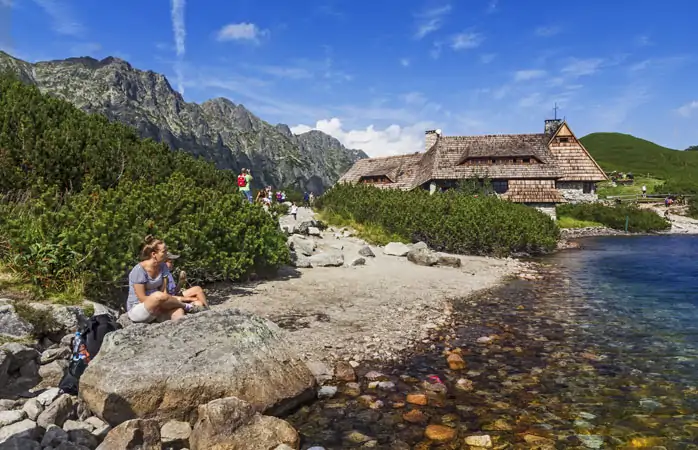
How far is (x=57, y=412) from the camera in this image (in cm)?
523

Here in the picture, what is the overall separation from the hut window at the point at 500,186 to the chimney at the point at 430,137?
8662mm

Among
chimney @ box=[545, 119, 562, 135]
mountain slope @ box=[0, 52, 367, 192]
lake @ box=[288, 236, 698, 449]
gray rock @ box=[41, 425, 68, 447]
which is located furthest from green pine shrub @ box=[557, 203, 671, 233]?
mountain slope @ box=[0, 52, 367, 192]

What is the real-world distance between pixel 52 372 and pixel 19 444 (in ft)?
8.28

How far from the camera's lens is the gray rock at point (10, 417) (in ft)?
16.2

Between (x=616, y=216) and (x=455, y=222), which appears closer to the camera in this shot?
(x=455, y=222)

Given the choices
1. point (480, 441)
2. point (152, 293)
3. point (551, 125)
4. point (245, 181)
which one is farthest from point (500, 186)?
point (480, 441)

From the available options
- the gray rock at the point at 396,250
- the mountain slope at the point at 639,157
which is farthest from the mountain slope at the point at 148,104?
the gray rock at the point at 396,250

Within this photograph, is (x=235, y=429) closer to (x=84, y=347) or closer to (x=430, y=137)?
(x=84, y=347)

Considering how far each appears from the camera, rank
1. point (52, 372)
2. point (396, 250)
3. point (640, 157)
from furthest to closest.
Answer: point (640, 157) < point (396, 250) < point (52, 372)

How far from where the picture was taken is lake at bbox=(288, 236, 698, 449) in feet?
19.2

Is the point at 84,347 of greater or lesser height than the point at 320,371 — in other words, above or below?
above

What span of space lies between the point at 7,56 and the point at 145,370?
182746 millimetres

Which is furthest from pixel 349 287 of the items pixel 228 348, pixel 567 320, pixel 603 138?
pixel 603 138

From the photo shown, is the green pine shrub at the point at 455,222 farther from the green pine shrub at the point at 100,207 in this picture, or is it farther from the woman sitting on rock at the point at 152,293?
the woman sitting on rock at the point at 152,293
